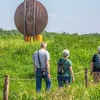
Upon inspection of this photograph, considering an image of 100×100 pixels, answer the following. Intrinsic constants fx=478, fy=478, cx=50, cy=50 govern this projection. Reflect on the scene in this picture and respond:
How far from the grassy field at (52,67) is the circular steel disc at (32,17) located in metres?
1.35

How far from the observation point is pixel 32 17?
2578cm

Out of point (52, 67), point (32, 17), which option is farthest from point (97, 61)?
point (32, 17)

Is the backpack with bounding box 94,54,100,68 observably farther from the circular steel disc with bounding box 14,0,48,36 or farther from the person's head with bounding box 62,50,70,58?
the circular steel disc with bounding box 14,0,48,36

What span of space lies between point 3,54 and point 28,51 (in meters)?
1.14

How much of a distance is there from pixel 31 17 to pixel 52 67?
7380 millimetres

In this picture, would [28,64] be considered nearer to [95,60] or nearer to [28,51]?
[28,51]

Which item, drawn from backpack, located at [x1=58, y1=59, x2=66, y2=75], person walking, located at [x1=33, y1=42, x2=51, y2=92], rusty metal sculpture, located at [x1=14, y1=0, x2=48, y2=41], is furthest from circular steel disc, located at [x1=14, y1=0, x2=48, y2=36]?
backpack, located at [x1=58, y1=59, x2=66, y2=75]

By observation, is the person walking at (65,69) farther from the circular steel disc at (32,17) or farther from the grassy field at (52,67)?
the circular steel disc at (32,17)

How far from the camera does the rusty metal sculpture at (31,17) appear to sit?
25.8 meters

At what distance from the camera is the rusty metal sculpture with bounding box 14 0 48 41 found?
2581 centimetres

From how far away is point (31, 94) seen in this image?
11766 mm

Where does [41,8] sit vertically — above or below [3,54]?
above

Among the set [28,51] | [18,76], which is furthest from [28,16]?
[18,76]

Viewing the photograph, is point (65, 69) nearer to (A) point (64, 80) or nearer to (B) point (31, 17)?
(A) point (64, 80)
